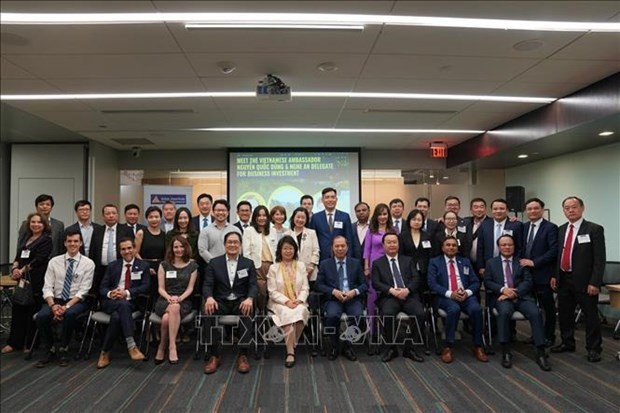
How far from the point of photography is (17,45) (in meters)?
3.49

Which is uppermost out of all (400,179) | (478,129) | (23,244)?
(478,129)

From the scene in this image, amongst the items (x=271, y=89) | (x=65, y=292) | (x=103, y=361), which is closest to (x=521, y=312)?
(x=271, y=89)

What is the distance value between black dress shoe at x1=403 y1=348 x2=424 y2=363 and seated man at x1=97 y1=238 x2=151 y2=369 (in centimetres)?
233

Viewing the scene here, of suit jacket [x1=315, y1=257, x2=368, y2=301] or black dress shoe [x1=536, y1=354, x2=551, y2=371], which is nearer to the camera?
black dress shoe [x1=536, y1=354, x2=551, y2=371]

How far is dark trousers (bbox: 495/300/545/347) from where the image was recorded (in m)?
3.79

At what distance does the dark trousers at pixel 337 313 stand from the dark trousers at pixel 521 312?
1.20 metres

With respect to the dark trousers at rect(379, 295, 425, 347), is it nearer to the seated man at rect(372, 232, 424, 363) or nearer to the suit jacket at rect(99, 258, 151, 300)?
the seated man at rect(372, 232, 424, 363)

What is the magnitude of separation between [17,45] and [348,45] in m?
2.59

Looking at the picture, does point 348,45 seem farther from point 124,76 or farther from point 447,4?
point 124,76

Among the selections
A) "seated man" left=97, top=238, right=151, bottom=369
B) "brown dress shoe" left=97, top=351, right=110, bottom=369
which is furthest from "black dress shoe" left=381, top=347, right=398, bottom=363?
"brown dress shoe" left=97, top=351, right=110, bottom=369

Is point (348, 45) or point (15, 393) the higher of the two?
point (348, 45)

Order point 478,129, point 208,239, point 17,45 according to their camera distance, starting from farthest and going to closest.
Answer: point 478,129 → point 208,239 → point 17,45

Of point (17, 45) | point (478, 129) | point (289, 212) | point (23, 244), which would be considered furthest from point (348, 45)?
point (289, 212)

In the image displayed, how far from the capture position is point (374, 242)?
4.57 metres
